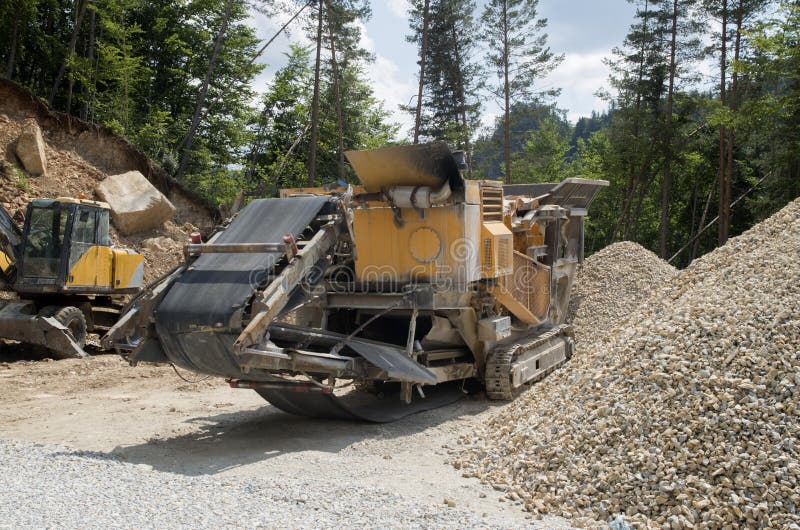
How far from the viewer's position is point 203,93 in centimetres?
2491

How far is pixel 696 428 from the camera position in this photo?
16.4 feet

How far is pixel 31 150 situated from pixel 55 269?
21.0 feet

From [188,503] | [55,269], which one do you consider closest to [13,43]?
[55,269]

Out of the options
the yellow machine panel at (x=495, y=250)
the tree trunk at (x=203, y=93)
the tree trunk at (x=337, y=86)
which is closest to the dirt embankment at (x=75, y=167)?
the tree trunk at (x=203, y=93)

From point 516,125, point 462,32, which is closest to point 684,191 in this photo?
point 516,125

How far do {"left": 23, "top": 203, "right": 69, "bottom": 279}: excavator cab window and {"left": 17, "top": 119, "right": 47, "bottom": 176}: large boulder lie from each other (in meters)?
5.66

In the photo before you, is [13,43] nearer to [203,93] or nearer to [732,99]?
[203,93]

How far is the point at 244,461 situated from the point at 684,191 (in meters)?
37.4

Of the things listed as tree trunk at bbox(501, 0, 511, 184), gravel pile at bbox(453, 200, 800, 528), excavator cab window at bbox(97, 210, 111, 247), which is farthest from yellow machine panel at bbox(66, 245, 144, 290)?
tree trunk at bbox(501, 0, 511, 184)

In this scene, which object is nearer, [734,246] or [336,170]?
[734,246]

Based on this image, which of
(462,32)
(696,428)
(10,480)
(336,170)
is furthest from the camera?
(336,170)

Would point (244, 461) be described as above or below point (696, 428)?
below

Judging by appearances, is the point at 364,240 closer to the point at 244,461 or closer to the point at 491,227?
the point at 491,227

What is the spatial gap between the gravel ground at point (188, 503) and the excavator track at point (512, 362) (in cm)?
366
